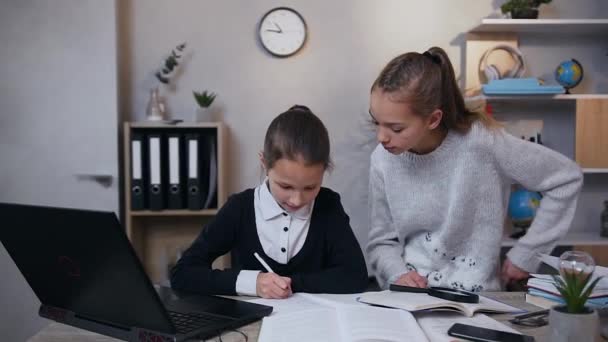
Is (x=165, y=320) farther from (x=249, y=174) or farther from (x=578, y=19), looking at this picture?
(x=578, y=19)

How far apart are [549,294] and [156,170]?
1.98 m

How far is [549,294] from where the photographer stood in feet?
4.05

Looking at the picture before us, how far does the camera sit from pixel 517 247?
1.73 m

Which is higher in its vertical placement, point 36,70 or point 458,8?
point 458,8

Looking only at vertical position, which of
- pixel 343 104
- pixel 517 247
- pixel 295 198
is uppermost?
pixel 343 104

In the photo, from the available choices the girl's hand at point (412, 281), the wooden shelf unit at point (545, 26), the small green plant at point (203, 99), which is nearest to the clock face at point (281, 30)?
the small green plant at point (203, 99)

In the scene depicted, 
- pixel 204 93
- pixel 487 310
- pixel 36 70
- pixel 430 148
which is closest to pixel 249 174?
pixel 204 93

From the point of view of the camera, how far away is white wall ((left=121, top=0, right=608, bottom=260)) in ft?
10.2

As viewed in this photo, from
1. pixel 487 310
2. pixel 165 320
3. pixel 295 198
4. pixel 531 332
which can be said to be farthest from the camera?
pixel 295 198

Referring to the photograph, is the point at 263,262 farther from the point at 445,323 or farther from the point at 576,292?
the point at 576,292

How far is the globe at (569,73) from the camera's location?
2979 millimetres

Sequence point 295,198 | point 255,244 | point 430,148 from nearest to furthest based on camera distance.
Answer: point 295,198
point 255,244
point 430,148

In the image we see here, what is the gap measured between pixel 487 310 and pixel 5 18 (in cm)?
262

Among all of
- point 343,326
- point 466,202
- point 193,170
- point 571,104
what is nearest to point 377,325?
point 343,326
